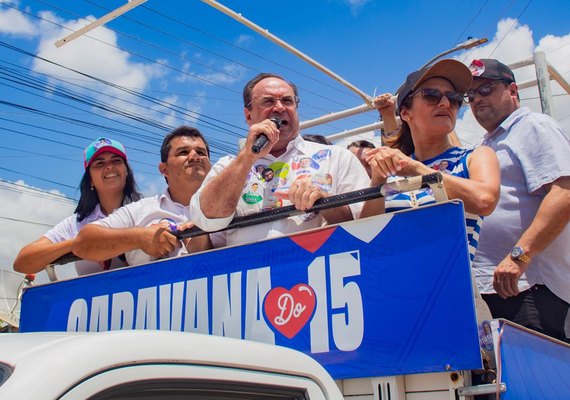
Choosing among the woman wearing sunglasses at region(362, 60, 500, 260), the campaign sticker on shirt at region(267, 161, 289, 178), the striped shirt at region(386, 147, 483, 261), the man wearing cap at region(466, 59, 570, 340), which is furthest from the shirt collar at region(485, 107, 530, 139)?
the campaign sticker on shirt at region(267, 161, 289, 178)

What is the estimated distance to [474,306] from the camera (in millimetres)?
1990

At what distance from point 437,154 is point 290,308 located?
1.31 metres

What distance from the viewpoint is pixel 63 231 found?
4.23 metres

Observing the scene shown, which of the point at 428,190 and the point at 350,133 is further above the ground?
the point at 350,133

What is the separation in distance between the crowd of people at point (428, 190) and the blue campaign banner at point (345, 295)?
35 centimetres

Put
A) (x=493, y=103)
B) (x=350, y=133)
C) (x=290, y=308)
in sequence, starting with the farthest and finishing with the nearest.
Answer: (x=350, y=133) < (x=493, y=103) < (x=290, y=308)

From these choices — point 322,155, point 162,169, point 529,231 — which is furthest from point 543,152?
point 162,169

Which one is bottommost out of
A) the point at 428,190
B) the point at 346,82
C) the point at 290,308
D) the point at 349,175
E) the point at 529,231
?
the point at 290,308

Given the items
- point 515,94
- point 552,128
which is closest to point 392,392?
point 552,128

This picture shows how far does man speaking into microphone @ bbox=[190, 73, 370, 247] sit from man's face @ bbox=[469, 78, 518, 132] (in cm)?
104

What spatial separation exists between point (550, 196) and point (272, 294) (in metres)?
1.52

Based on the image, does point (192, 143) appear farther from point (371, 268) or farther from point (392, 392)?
point (392, 392)

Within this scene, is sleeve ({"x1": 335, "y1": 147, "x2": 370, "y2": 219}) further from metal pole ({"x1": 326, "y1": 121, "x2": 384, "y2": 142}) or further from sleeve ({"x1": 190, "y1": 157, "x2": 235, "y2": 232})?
metal pole ({"x1": 326, "y1": 121, "x2": 384, "y2": 142})

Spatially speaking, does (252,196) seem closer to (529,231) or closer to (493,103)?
(529,231)
